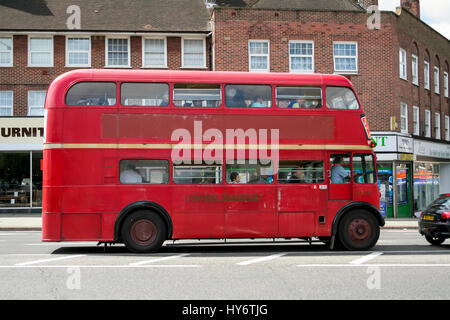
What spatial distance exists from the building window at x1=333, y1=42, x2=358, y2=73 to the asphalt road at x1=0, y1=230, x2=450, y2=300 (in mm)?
15720

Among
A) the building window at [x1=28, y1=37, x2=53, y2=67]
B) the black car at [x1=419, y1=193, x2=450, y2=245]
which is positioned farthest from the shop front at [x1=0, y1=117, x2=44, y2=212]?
the black car at [x1=419, y1=193, x2=450, y2=245]

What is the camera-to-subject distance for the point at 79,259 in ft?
34.9

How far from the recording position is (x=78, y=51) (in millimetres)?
27234

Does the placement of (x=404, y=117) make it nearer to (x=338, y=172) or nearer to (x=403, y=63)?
(x=403, y=63)

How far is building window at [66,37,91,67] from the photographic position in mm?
27219

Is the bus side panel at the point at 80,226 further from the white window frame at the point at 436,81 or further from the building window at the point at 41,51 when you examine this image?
the white window frame at the point at 436,81

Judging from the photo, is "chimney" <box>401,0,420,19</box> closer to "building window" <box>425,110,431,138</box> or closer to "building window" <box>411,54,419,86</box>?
"building window" <box>411,54,419,86</box>

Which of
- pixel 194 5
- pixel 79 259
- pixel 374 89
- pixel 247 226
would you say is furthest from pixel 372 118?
pixel 79 259

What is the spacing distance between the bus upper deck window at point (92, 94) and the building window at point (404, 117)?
66.7 feet

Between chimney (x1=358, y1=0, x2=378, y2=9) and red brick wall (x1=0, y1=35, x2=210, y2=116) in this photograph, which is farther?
chimney (x1=358, y1=0, x2=378, y2=9)

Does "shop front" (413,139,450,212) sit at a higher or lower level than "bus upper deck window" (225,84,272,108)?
lower

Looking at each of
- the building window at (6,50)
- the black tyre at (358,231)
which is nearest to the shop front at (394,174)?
the black tyre at (358,231)

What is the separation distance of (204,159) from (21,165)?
17.8m
